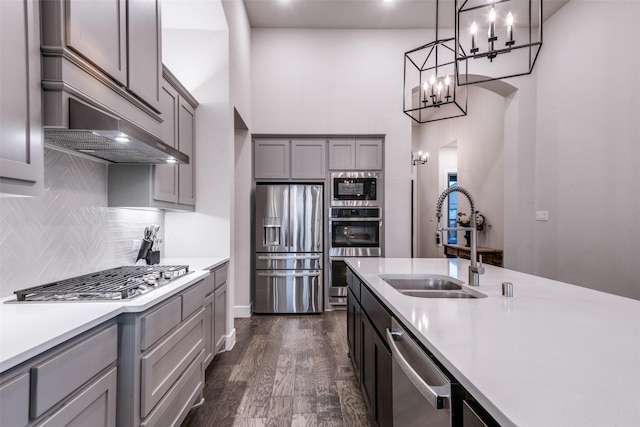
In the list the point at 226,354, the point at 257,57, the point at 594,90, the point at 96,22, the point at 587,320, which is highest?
the point at 257,57

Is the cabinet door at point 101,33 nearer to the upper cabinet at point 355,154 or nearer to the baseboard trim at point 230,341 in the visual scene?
the baseboard trim at point 230,341

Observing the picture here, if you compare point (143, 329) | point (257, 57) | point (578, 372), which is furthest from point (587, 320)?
point (257, 57)

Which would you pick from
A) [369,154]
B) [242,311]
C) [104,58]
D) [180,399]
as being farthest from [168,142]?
[369,154]

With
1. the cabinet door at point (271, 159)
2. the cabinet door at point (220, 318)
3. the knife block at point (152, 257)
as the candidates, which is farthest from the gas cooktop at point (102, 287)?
the cabinet door at point (271, 159)

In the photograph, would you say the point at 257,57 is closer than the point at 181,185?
No

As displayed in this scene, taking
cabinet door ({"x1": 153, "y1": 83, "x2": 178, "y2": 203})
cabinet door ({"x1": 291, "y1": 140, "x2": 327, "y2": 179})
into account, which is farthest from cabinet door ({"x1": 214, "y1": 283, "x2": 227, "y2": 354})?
cabinet door ({"x1": 291, "y1": 140, "x2": 327, "y2": 179})

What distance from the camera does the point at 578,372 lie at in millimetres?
677

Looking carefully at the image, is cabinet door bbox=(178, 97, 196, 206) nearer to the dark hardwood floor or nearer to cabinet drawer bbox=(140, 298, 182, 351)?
cabinet drawer bbox=(140, 298, 182, 351)

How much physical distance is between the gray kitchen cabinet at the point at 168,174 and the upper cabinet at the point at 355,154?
1.98 meters

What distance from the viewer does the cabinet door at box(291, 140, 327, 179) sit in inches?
174

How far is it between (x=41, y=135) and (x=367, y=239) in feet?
12.1

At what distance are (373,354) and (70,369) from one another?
4.22 ft

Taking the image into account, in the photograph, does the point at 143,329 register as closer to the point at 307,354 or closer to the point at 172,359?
the point at 172,359

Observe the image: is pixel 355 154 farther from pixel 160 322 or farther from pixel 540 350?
pixel 540 350
